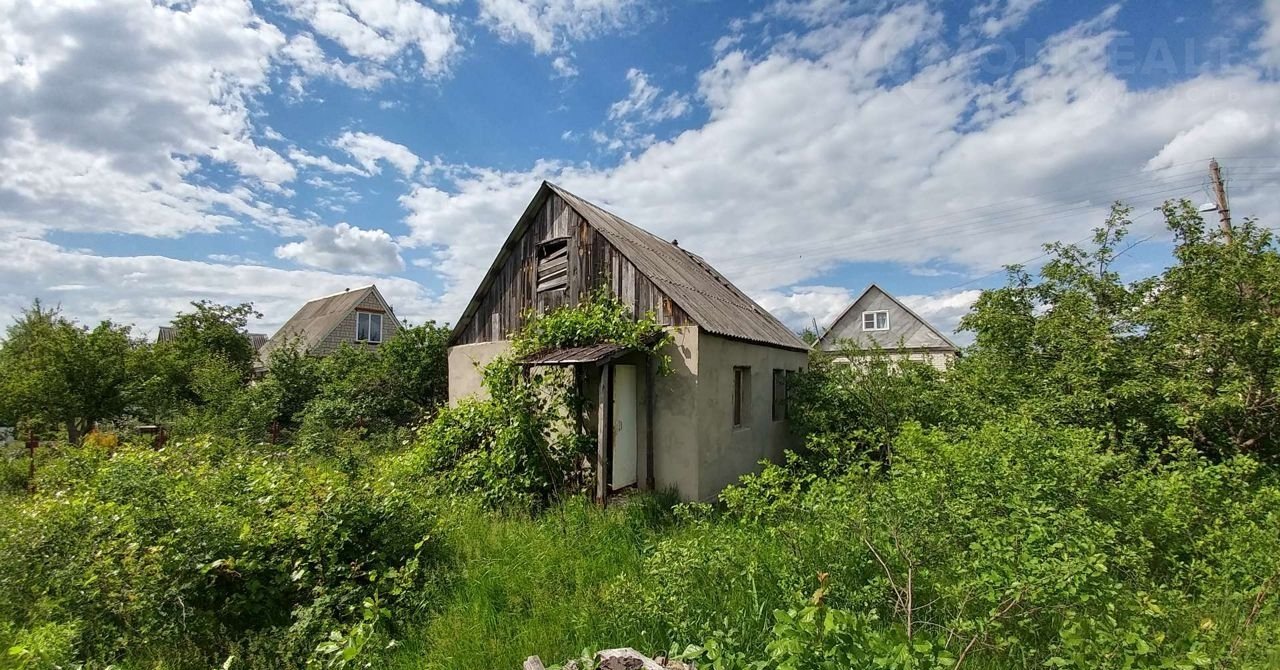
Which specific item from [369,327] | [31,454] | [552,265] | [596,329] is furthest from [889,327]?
[31,454]

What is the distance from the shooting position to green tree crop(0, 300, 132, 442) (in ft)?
42.8

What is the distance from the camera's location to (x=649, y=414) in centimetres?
830

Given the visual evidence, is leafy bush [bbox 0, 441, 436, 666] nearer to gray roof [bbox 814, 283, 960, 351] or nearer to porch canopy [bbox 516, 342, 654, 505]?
porch canopy [bbox 516, 342, 654, 505]

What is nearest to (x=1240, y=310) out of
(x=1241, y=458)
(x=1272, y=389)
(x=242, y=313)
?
(x=1272, y=389)

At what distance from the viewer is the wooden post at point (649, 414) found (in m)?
8.26

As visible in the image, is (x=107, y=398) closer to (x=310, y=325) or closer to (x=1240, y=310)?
(x=310, y=325)

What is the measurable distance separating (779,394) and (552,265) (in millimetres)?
5612

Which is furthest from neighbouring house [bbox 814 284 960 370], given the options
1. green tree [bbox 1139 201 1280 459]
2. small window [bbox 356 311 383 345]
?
small window [bbox 356 311 383 345]

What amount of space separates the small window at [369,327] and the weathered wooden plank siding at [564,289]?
17.7 m

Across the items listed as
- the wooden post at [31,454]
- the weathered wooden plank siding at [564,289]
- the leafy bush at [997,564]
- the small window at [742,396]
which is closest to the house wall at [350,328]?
the wooden post at [31,454]

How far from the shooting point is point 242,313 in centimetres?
2286

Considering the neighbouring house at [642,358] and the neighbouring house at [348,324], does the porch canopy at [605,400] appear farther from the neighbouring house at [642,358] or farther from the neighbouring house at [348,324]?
the neighbouring house at [348,324]

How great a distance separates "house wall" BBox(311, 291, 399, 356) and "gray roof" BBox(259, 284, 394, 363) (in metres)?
0.14

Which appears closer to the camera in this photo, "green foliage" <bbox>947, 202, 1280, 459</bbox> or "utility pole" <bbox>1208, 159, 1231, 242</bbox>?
"green foliage" <bbox>947, 202, 1280, 459</bbox>
